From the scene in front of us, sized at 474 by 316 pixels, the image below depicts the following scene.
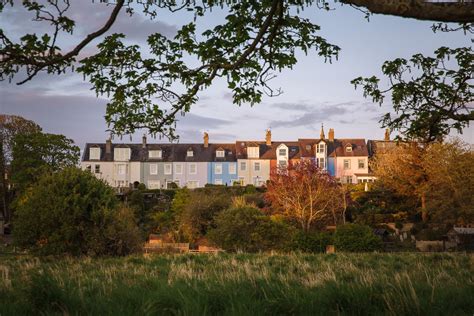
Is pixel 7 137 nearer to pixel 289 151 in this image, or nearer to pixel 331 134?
pixel 289 151

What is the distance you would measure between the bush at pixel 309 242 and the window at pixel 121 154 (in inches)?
2188

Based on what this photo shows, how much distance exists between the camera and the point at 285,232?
34188mm

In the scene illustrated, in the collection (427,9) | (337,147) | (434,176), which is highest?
(337,147)

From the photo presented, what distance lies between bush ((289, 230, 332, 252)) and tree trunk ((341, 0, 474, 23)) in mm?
25638

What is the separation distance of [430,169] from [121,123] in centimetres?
3809

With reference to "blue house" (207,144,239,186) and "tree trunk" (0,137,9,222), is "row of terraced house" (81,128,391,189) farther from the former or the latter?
"tree trunk" (0,137,9,222)

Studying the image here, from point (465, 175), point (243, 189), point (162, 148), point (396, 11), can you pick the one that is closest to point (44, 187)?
point (396, 11)

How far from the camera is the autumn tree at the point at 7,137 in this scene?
52094 mm

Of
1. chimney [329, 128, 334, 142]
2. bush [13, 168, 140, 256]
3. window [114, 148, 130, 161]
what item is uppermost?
chimney [329, 128, 334, 142]

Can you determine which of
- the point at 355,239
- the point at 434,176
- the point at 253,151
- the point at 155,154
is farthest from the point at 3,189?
the point at 434,176

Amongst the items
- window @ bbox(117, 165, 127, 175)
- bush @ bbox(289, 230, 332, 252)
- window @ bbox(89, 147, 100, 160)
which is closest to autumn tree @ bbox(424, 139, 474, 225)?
bush @ bbox(289, 230, 332, 252)

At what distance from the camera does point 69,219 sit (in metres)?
23.0

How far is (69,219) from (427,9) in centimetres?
1979

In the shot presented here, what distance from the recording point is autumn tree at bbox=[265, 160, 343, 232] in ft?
137
